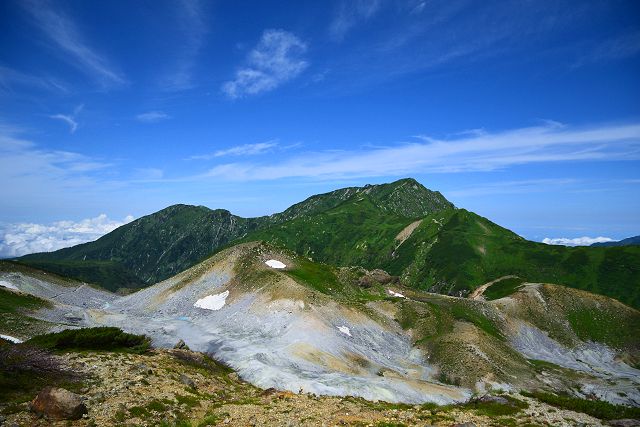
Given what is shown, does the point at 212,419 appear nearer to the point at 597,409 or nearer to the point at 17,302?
the point at 597,409

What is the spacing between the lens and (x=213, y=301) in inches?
3735

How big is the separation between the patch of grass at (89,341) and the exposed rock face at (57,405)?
61.2 feet

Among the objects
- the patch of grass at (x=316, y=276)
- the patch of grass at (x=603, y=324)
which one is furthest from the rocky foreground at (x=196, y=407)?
the patch of grass at (x=603, y=324)

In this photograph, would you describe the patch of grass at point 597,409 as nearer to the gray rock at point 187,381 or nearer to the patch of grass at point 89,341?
the gray rock at point 187,381

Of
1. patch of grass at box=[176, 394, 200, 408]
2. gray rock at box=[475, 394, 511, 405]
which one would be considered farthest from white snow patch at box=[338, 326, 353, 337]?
patch of grass at box=[176, 394, 200, 408]

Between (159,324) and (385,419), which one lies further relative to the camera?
(159,324)

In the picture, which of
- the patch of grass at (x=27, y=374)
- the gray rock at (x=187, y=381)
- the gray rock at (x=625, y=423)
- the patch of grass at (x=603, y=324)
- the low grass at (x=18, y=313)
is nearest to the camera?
the patch of grass at (x=27, y=374)

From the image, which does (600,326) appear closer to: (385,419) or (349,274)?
(349,274)

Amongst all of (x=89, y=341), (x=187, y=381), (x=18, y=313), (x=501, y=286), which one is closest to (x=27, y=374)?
(x=187, y=381)

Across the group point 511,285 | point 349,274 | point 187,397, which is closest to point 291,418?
point 187,397

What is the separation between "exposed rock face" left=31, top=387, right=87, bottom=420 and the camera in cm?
2417

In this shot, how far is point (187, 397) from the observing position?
33.2m

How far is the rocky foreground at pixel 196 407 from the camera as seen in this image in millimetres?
26016

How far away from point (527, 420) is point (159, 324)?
227 ft
